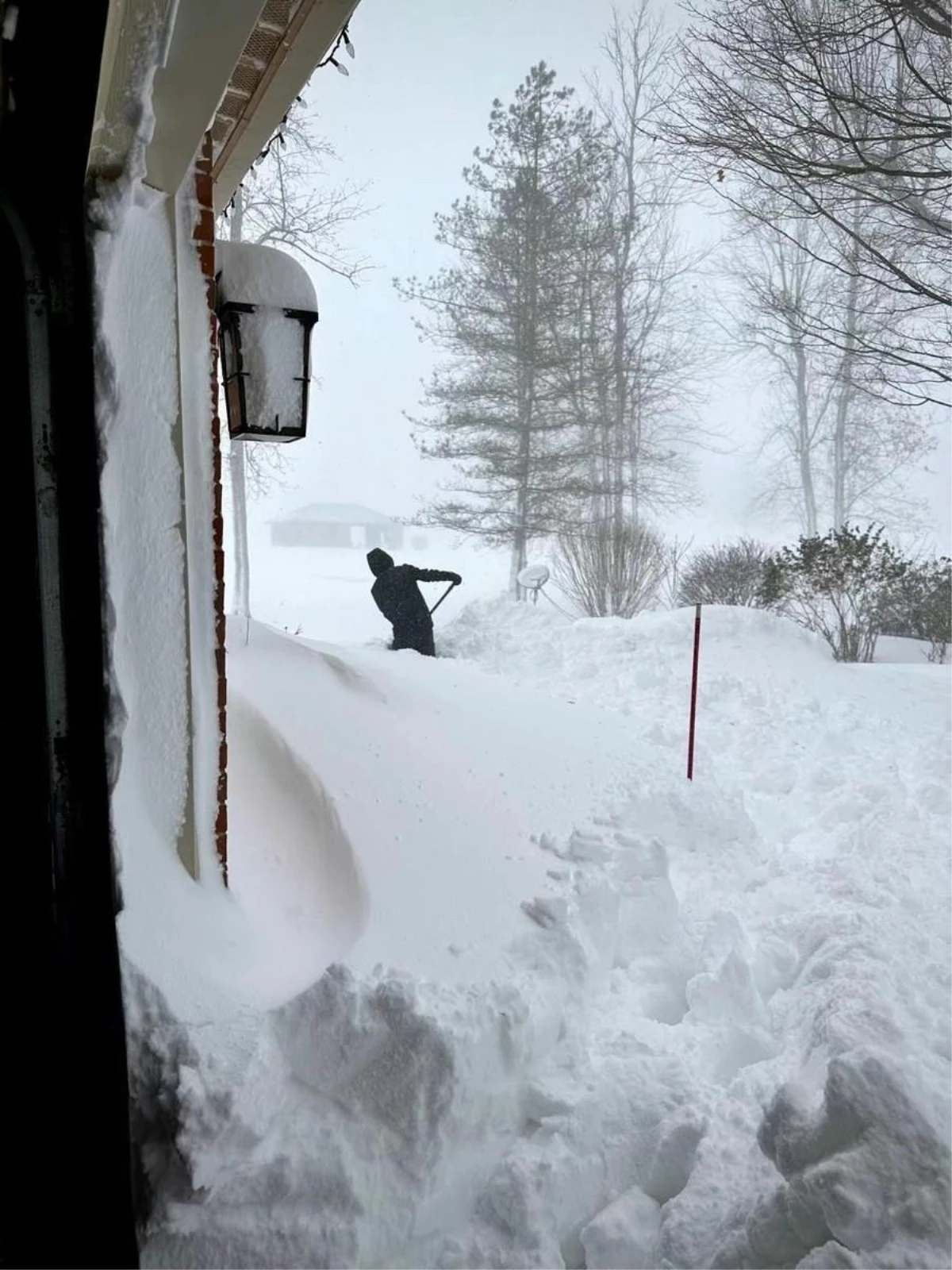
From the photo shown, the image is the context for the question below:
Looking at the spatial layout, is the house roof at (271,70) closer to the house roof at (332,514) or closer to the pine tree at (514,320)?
the pine tree at (514,320)

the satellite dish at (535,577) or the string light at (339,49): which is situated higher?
the string light at (339,49)

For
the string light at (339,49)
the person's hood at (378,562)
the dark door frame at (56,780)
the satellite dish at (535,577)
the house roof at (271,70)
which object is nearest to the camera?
the dark door frame at (56,780)

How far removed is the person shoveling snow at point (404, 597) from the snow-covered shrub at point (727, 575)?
366 cm

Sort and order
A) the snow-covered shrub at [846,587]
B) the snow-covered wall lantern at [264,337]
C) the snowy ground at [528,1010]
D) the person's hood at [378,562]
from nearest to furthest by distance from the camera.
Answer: the snowy ground at [528,1010], the snow-covered wall lantern at [264,337], the person's hood at [378,562], the snow-covered shrub at [846,587]


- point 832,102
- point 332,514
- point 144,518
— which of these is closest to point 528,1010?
point 144,518

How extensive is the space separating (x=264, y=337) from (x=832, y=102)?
11.6ft

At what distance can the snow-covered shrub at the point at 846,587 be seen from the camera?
7.42 metres

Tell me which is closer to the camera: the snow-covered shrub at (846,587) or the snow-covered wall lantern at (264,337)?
the snow-covered wall lantern at (264,337)

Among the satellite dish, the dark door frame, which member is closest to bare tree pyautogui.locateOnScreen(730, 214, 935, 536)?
the satellite dish

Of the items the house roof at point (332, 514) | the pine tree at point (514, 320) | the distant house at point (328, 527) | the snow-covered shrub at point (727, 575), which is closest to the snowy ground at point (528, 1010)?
the snow-covered shrub at point (727, 575)

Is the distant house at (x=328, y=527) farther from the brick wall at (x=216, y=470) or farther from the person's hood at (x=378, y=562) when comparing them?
the brick wall at (x=216, y=470)

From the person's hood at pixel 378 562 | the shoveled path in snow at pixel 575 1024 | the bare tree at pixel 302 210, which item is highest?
the bare tree at pixel 302 210

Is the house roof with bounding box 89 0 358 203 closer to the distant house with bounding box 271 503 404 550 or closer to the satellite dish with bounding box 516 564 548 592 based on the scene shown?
the satellite dish with bounding box 516 564 548 592

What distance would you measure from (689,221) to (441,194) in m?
4.16
